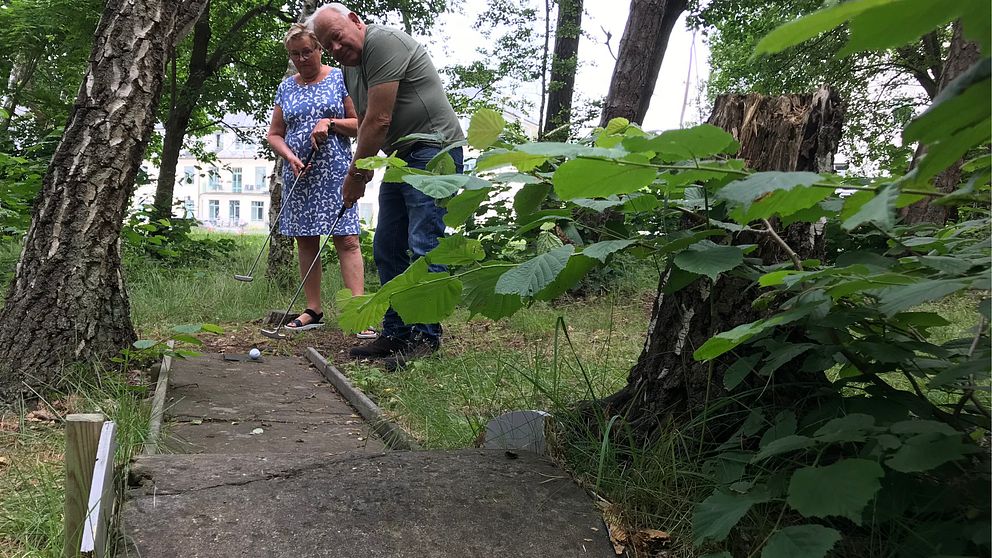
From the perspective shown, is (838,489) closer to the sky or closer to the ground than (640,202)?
closer to the ground

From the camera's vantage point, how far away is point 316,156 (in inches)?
172

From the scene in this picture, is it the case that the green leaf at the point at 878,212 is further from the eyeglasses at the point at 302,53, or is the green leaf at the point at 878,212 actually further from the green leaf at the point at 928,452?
the eyeglasses at the point at 302,53

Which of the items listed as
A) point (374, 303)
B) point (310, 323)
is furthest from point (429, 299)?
point (310, 323)

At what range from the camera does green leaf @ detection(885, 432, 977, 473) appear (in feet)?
2.99

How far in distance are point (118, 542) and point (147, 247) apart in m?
7.14

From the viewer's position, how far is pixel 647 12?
6.89 meters

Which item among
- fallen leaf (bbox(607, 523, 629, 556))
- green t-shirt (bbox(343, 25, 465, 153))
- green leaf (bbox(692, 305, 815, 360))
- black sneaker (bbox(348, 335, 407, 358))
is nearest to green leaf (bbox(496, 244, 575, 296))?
green leaf (bbox(692, 305, 815, 360))

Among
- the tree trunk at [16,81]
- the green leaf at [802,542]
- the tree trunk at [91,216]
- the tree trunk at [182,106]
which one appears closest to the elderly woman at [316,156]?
the tree trunk at [91,216]

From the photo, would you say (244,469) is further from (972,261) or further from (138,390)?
(972,261)

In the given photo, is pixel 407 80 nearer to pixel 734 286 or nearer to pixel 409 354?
pixel 409 354

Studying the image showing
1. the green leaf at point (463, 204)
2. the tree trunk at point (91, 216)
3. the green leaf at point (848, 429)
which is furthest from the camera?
the tree trunk at point (91, 216)

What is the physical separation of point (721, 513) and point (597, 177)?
66 centimetres

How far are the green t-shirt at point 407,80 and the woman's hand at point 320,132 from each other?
0.61 m

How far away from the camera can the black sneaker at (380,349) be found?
3.78 metres
